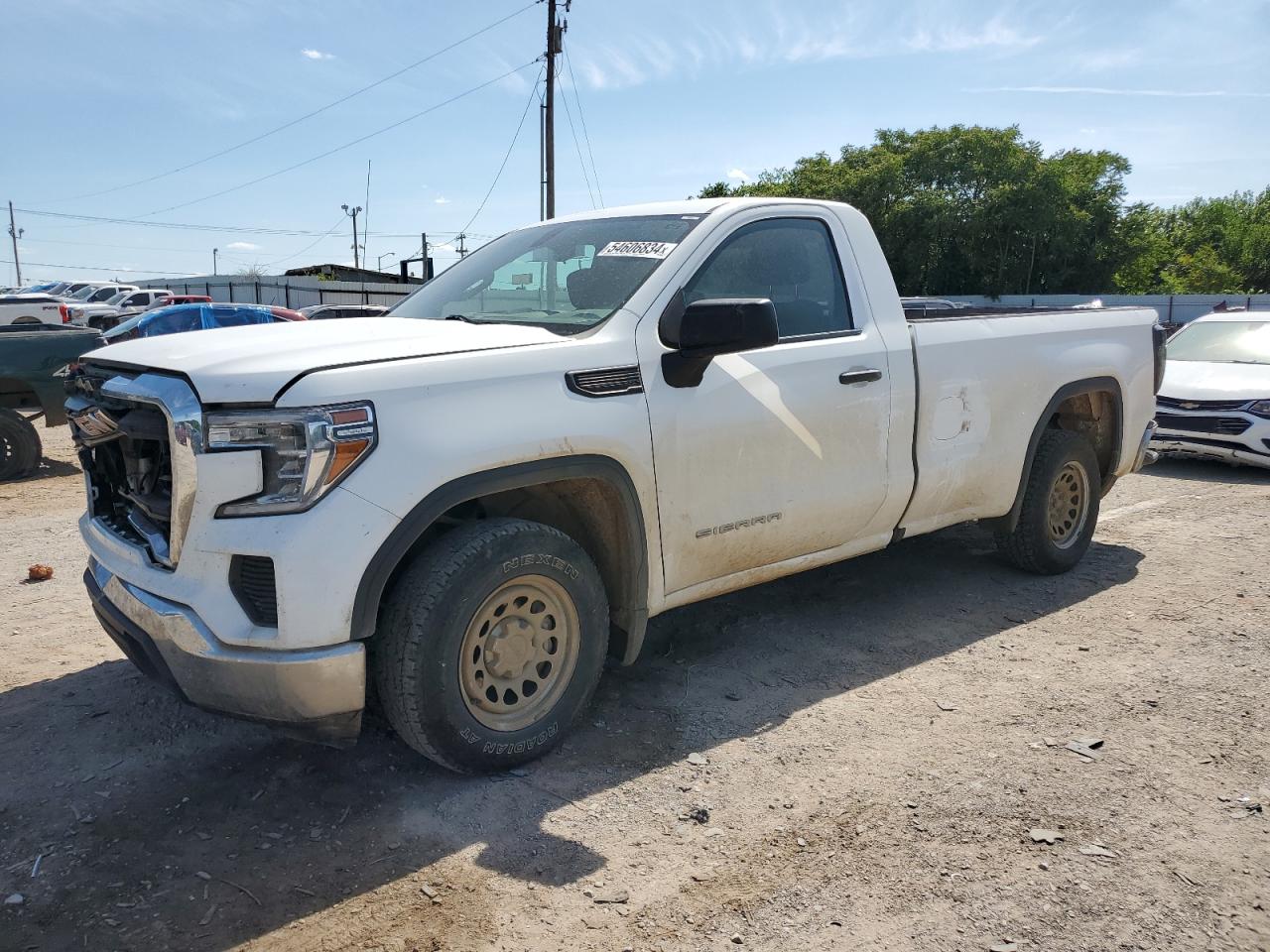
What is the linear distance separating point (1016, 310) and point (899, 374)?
1554 mm

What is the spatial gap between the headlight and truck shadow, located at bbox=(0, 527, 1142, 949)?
1046mm

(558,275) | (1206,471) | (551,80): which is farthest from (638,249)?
(551,80)

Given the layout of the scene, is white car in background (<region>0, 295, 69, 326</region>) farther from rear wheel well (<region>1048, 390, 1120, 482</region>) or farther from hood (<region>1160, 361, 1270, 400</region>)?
rear wheel well (<region>1048, 390, 1120, 482</region>)

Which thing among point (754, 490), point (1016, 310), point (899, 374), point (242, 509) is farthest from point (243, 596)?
point (1016, 310)

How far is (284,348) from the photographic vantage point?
304cm

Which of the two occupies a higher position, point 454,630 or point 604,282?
point 604,282

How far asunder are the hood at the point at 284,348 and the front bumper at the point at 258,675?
2.31 feet

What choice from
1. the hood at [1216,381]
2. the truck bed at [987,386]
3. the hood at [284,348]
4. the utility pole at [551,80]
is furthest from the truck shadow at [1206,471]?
the utility pole at [551,80]

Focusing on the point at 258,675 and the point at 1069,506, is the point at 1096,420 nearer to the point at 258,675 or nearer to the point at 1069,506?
the point at 1069,506

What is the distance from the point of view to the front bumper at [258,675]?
111 inches

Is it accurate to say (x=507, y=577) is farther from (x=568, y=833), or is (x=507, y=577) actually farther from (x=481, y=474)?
(x=568, y=833)

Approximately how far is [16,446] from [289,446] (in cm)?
808

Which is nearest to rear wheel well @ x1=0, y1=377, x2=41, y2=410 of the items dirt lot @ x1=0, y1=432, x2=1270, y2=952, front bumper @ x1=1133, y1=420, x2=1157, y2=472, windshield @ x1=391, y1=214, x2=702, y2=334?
dirt lot @ x1=0, y1=432, x2=1270, y2=952

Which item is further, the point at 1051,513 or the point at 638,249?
the point at 1051,513
